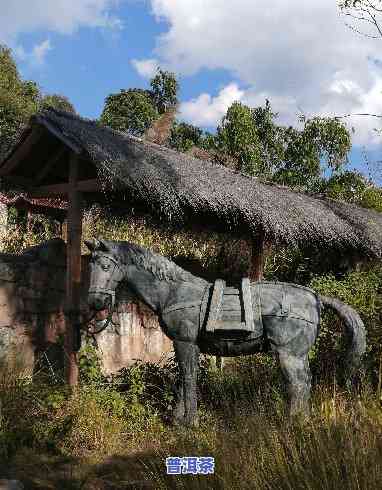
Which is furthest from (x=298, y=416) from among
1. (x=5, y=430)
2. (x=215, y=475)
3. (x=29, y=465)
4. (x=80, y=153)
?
Answer: (x=80, y=153)

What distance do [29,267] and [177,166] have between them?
89.3 inches

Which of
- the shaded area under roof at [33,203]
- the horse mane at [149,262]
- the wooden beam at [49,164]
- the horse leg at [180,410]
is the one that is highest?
the shaded area under roof at [33,203]

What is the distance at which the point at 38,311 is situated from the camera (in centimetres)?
673

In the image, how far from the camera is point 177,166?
6719 mm

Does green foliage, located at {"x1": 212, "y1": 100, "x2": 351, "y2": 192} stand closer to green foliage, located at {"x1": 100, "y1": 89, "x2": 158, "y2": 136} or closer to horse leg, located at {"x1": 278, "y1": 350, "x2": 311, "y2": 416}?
green foliage, located at {"x1": 100, "y1": 89, "x2": 158, "y2": 136}

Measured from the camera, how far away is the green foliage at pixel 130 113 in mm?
26395

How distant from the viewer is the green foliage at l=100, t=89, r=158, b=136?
86.6 feet

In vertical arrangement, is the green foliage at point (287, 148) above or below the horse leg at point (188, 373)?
above

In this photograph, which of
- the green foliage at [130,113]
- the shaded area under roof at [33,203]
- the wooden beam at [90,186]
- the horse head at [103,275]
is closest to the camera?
the horse head at [103,275]

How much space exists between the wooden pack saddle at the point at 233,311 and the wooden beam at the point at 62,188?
1944 mm

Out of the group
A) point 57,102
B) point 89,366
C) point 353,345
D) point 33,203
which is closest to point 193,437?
point 353,345

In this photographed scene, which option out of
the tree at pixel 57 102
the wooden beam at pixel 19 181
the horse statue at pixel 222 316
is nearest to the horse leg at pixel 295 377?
the horse statue at pixel 222 316

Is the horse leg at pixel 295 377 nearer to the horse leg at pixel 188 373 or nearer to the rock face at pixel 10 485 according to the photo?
the horse leg at pixel 188 373

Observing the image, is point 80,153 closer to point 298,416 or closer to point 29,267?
point 29,267
